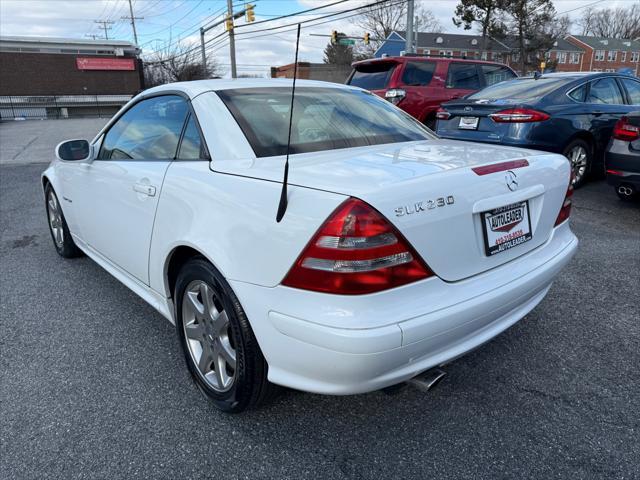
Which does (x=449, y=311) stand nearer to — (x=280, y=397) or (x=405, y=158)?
(x=405, y=158)

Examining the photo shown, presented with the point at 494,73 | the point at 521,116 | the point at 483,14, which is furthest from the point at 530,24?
the point at 521,116

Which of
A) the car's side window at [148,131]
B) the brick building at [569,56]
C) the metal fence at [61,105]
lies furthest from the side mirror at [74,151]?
the brick building at [569,56]

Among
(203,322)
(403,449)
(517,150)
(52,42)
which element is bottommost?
(403,449)

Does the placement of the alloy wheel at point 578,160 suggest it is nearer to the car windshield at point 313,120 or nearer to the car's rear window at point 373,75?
the car's rear window at point 373,75

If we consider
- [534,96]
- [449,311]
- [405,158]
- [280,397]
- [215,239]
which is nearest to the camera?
[449,311]

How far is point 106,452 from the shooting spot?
2.02 metres

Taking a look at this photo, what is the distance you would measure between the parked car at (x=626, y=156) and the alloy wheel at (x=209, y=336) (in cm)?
476

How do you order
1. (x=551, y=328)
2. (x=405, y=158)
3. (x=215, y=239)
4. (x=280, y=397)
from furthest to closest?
(x=551, y=328)
(x=280, y=397)
(x=405, y=158)
(x=215, y=239)

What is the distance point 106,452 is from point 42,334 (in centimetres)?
135

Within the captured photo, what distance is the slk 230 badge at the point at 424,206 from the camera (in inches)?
66.4

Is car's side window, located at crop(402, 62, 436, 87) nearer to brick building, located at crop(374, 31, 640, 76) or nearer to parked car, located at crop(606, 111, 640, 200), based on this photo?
parked car, located at crop(606, 111, 640, 200)

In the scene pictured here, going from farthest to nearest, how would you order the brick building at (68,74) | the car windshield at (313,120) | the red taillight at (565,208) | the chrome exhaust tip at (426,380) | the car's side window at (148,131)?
the brick building at (68,74) → the car's side window at (148,131) → the red taillight at (565,208) → the car windshield at (313,120) → the chrome exhaust tip at (426,380)

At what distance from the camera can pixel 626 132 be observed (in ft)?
16.5

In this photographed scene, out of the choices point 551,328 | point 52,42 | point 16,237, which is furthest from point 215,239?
point 52,42
